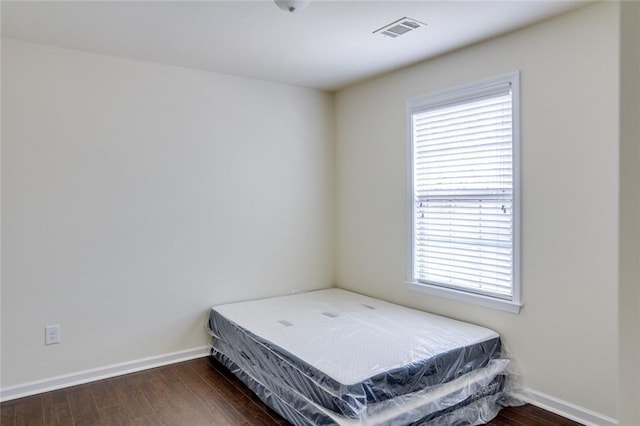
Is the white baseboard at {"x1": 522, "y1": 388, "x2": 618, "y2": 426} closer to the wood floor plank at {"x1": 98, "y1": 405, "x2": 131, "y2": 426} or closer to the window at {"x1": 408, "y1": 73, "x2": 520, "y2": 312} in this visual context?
the window at {"x1": 408, "y1": 73, "x2": 520, "y2": 312}

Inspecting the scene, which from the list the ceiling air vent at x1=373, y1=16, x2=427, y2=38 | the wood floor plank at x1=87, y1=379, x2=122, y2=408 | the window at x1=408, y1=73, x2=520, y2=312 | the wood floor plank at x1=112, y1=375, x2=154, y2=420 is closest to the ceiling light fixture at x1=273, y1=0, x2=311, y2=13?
the ceiling air vent at x1=373, y1=16, x2=427, y2=38

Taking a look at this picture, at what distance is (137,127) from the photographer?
3.28 meters

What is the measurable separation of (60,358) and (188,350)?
0.94 metres

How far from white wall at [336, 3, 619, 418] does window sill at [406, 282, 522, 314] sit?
1.8 inches

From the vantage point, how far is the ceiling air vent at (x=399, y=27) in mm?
2602

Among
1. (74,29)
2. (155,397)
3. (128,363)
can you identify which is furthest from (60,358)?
(74,29)

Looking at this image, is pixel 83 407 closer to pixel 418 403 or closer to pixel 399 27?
pixel 418 403

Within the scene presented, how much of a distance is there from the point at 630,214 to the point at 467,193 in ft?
7.17

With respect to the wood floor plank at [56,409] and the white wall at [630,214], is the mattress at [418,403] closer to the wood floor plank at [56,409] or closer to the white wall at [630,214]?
the wood floor plank at [56,409]

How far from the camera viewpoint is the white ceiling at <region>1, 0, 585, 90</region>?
2.39m

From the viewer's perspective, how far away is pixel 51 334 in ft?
9.73

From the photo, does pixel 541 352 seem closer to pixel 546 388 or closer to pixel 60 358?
pixel 546 388

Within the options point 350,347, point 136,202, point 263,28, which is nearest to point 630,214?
point 350,347

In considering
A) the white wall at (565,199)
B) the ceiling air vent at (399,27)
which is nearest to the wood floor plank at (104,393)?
the white wall at (565,199)
